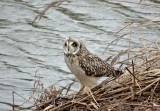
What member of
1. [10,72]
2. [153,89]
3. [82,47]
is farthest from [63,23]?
[153,89]

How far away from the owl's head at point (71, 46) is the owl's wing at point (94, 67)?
0.40 feet

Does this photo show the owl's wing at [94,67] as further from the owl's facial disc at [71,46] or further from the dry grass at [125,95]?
the dry grass at [125,95]

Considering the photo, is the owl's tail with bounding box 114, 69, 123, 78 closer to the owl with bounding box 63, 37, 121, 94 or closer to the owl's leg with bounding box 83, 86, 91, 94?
the owl with bounding box 63, 37, 121, 94

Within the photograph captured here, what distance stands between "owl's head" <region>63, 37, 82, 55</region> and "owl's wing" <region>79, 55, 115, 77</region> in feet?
0.40

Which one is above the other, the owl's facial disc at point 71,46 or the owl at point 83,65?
the owl's facial disc at point 71,46

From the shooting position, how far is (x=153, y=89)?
21.2 ft

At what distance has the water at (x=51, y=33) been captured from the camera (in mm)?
10398

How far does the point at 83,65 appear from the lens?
7594 mm

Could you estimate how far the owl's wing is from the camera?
24.9ft

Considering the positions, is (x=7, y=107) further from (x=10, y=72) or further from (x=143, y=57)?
(x=143, y=57)

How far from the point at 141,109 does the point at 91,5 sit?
750cm

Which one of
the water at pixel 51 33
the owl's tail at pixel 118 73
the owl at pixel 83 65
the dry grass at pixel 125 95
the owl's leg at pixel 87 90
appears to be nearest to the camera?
the dry grass at pixel 125 95

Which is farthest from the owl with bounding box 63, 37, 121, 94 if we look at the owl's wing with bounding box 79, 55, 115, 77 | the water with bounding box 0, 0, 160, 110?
the water with bounding box 0, 0, 160, 110

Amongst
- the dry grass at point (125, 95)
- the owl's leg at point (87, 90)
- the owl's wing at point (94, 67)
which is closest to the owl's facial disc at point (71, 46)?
the owl's wing at point (94, 67)
